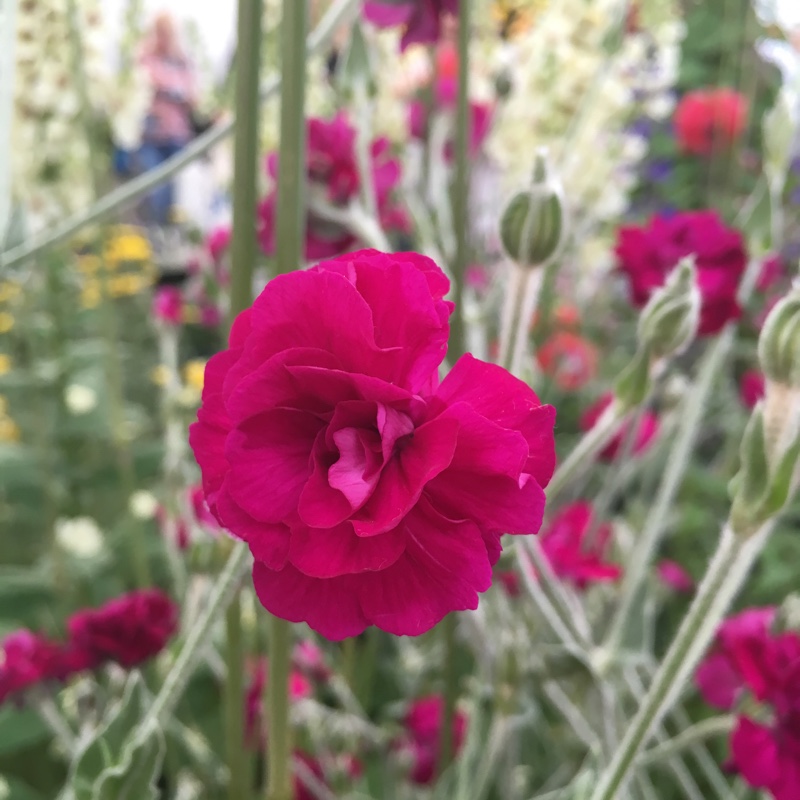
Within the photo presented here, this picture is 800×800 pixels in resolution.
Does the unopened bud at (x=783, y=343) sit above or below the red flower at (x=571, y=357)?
above

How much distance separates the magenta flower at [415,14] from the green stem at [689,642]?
0.89 feet

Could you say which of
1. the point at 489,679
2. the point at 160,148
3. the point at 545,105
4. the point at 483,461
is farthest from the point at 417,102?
the point at 160,148

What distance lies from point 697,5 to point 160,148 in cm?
143

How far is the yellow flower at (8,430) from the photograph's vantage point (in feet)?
3.81

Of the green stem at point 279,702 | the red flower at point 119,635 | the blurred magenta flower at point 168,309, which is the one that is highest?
the green stem at point 279,702

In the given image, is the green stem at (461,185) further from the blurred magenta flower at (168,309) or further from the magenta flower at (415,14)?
the blurred magenta flower at (168,309)

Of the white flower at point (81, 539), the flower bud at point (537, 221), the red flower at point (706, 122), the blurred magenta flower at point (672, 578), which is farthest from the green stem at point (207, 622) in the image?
the red flower at point (706, 122)

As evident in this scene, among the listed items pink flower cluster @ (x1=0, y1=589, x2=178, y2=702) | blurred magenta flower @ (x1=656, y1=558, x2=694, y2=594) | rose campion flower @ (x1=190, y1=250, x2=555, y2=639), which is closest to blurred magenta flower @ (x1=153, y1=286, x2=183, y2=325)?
pink flower cluster @ (x1=0, y1=589, x2=178, y2=702)

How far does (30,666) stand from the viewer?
0.44 metres

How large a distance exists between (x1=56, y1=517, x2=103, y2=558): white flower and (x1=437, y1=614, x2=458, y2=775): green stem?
53 centimetres

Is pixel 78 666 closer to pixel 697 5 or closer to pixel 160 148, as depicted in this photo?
pixel 160 148

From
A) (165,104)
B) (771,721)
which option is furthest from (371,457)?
(165,104)

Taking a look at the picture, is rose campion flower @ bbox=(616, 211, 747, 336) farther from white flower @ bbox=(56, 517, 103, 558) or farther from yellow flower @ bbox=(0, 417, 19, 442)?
yellow flower @ bbox=(0, 417, 19, 442)

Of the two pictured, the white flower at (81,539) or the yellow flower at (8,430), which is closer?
the white flower at (81,539)
